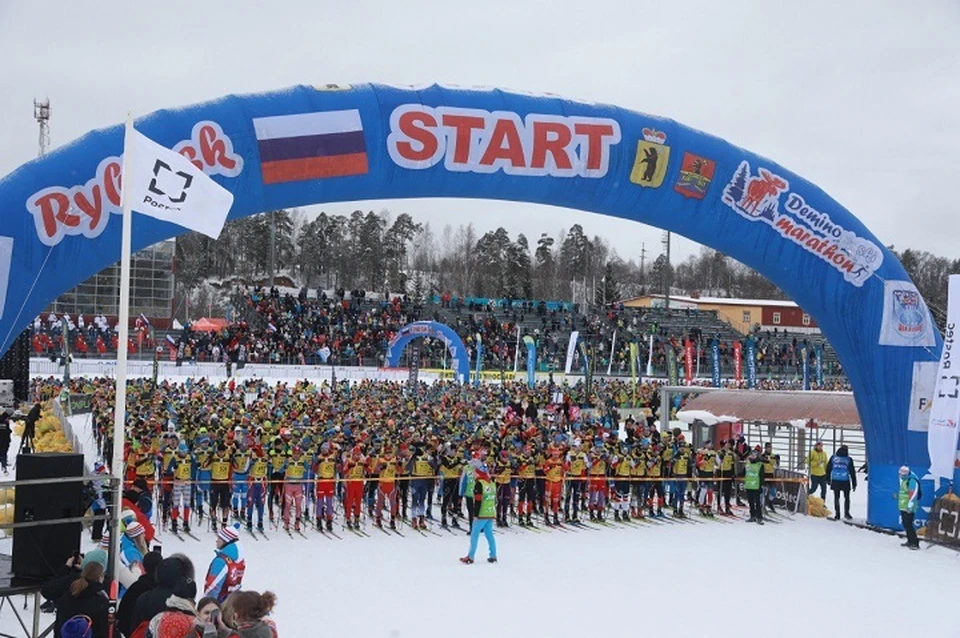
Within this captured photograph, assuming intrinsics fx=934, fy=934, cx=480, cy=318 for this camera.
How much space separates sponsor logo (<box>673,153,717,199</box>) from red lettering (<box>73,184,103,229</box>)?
751cm

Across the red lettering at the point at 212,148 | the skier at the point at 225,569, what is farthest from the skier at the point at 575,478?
the skier at the point at 225,569

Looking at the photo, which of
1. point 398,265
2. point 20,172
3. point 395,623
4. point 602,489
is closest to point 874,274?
point 602,489

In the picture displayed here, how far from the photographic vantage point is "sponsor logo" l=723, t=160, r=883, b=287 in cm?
1347

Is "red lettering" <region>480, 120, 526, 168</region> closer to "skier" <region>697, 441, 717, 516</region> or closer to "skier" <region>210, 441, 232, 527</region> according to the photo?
"skier" <region>210, 441, 232, 527</region>

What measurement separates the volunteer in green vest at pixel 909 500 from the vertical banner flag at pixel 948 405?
1.20 ft

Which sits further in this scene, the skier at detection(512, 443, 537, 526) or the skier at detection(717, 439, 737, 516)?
the skier at detection(717, 439, 737, 516)

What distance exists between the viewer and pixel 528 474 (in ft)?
46.6

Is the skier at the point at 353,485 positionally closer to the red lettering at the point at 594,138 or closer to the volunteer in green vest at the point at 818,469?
the red lettering at the point at 594,138

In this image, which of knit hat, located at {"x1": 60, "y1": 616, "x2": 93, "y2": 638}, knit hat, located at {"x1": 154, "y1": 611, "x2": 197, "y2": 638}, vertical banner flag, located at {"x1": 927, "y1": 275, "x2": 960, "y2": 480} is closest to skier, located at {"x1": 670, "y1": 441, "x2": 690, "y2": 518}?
vertical banner flag, located at {"x1": 927, "y1": 275, "x2": 960, "y2": 480}

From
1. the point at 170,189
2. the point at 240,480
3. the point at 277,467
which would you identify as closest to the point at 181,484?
the point at 240,480

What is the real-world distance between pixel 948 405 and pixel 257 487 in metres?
9.72

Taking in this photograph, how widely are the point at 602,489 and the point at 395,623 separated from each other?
6738 millimetres

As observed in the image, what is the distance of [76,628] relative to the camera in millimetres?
5484

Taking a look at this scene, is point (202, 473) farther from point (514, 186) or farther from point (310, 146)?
point (514, 186)
